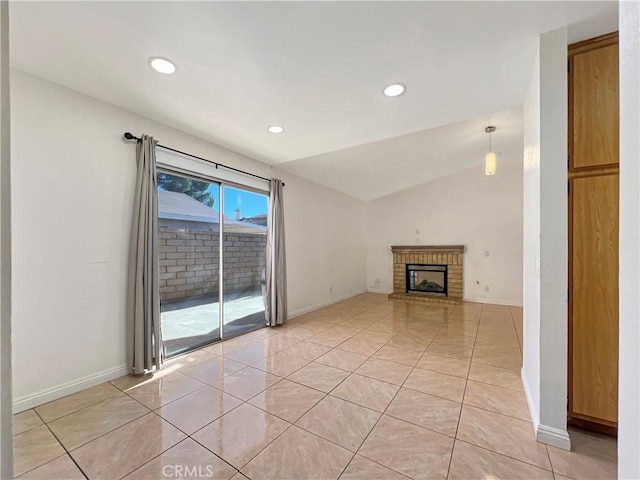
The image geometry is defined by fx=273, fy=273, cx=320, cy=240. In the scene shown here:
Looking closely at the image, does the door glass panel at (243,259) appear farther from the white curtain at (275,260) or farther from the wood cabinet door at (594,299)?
the wood cabinet door at (594,299)

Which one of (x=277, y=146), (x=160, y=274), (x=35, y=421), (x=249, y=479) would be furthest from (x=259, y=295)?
(x=249, y=479)

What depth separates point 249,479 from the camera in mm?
1425

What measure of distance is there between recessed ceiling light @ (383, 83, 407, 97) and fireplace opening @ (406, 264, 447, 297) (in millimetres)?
4561

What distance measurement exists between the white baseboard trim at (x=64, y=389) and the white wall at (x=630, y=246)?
313cm

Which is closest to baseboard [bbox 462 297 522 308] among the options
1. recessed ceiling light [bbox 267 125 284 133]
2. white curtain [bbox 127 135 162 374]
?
recessed ceiling light [bbox 267 125 284 133]

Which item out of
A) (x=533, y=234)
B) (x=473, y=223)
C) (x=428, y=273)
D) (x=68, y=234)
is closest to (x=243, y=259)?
(x=68, y=234)

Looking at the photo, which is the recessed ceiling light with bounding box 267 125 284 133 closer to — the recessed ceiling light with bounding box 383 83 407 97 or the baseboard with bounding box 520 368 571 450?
the recessed ceiling light with bounding box 383 83 407 97

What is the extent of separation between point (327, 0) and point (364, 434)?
250 centimetres

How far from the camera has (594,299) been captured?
1680mm

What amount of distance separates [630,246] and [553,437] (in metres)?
1.85

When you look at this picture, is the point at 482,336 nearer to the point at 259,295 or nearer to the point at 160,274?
the point at 259,295

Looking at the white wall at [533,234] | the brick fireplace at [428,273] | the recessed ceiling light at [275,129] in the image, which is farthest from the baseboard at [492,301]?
the recessed ceiling light at [275,129]

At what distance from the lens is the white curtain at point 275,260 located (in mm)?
3975

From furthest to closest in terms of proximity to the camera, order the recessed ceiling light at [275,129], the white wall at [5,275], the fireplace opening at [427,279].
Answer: the fireplace opening at [427,279]
the recessed ceiling light at [275,129]
the white wall at [5,275]
